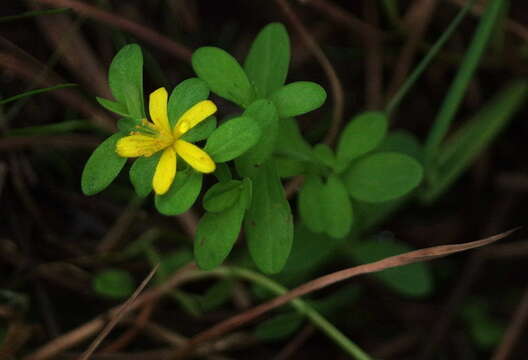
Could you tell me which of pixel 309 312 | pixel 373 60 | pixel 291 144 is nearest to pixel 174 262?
pixel 309 312

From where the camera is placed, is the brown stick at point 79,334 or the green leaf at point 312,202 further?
the brown stick at point 79,334

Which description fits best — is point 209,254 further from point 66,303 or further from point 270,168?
point 66,303

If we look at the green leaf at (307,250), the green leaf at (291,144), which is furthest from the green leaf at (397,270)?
the green leaf at (291,144)

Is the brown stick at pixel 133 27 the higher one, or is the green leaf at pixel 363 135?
the brown stick at pixel 133 27

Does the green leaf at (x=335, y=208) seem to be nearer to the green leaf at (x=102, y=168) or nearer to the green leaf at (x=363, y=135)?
the green leaf at (x=363, y=135)

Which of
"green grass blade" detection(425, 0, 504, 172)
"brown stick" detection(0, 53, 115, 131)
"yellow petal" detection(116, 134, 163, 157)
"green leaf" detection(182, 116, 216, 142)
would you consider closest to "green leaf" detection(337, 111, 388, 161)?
"green grass blade" detection(425, 0, 504, 172)

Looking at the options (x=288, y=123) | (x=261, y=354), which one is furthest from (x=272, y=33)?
(x=261, y=354)

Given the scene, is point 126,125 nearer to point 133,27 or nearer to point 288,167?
point 288,167

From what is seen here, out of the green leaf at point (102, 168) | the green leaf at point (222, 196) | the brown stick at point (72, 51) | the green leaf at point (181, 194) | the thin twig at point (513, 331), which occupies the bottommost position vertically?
the thin twig at point (513, 331)
